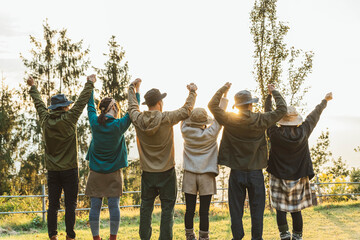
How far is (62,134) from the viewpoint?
15.2ft

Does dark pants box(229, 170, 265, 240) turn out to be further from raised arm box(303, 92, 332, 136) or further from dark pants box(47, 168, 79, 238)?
dark pants box(47, 168, 79, 238)

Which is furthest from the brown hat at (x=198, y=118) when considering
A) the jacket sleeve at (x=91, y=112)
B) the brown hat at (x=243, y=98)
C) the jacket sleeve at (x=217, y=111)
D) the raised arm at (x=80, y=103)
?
the raised arm at (x=80, y=103)

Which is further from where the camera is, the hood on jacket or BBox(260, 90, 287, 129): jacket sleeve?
BBox(260, 90, 287, 129): jacket sleeve

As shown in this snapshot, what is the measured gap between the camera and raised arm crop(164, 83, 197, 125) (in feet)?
14.3

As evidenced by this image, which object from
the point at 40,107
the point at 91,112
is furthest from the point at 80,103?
the point at 40,107

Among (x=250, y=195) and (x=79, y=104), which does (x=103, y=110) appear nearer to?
(x=79, y=104)

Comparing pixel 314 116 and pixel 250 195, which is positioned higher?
pixel 314 116

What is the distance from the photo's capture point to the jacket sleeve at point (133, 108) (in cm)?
444

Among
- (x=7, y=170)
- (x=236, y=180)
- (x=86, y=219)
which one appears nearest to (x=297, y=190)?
(x=236, y=180)

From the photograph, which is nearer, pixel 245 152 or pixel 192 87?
pixel 245 152

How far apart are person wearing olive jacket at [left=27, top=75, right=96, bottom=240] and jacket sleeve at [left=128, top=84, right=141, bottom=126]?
0.52 m

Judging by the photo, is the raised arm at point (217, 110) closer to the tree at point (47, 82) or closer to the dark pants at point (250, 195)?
the dark pants at point (250, 195)

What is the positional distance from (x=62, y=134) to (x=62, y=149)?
0.65 feet

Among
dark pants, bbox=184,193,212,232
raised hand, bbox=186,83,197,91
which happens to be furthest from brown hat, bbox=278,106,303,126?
dark pants, bbox=184,193,212,232
